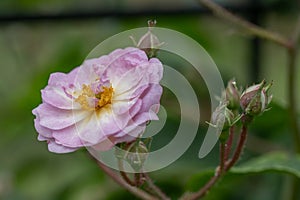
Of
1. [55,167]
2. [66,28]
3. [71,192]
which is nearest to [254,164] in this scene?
[71,192]

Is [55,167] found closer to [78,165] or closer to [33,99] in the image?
[78,165]

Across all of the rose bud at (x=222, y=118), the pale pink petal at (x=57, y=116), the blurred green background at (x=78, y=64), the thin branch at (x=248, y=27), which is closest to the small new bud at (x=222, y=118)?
the rose bud at (x=222, y=118)

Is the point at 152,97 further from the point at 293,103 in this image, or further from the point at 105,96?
the point at 293,103

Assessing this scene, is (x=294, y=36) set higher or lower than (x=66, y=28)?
higher

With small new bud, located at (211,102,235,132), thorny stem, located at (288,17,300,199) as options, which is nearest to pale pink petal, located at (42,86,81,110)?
small new bud, located at (211,102,235,132)

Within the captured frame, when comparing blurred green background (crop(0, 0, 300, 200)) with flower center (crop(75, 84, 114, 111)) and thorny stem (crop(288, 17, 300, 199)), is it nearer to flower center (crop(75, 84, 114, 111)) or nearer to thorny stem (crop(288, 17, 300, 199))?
thorny stem (crop(288, 17, 300, 199))

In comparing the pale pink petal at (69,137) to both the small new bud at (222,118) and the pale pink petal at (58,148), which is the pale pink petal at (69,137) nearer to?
the pale pink petal at (58,148)
